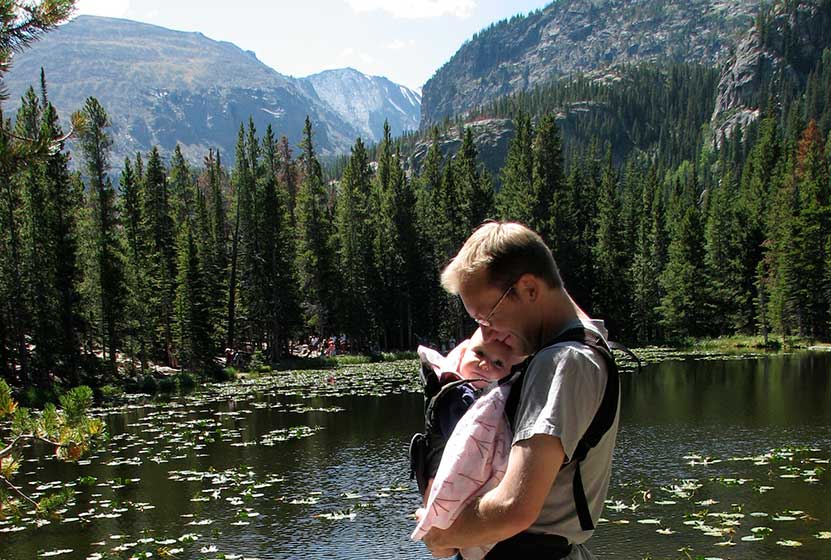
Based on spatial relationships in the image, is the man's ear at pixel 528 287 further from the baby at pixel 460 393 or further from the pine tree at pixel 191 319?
the pine tree at pixel 191 319

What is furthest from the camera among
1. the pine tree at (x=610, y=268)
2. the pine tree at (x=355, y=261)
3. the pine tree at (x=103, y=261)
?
the pine tree at (x=610, y=268)

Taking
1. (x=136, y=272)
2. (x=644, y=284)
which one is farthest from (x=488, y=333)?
→ (x=644, y=284)

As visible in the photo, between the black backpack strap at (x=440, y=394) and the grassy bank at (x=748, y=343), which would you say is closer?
the black backpack strap at (x=440, y=394)

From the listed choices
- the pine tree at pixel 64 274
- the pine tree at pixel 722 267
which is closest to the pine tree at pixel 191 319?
the pine tree at pixel 64 274

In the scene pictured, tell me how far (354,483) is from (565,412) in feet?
34.8

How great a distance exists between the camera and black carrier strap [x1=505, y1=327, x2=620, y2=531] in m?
1.94

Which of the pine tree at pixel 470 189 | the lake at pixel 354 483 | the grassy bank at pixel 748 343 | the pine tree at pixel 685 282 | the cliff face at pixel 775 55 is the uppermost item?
the cliff face at pixel 775 55

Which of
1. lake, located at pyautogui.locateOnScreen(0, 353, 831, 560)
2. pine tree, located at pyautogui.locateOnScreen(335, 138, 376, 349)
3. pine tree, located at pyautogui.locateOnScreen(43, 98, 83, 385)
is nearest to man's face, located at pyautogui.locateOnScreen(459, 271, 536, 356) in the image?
lake, located at pyautogui.locateOnScreen(0, 353, 831, 560)

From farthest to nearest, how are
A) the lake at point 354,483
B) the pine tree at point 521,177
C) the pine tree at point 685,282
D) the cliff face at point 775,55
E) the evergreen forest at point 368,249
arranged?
the cliff face at point 775,55 → the pine tree at point 685,282 → the pine tree at point 521,177 → the evergreen forest at point 368,249 → the lake at point 354,483

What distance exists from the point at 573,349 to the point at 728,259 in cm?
5475

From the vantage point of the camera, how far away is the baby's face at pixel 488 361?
2.11m

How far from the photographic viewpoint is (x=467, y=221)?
4900 cm

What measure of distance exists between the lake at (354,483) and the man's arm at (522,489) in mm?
7017

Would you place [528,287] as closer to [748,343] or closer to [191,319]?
[191,319]
